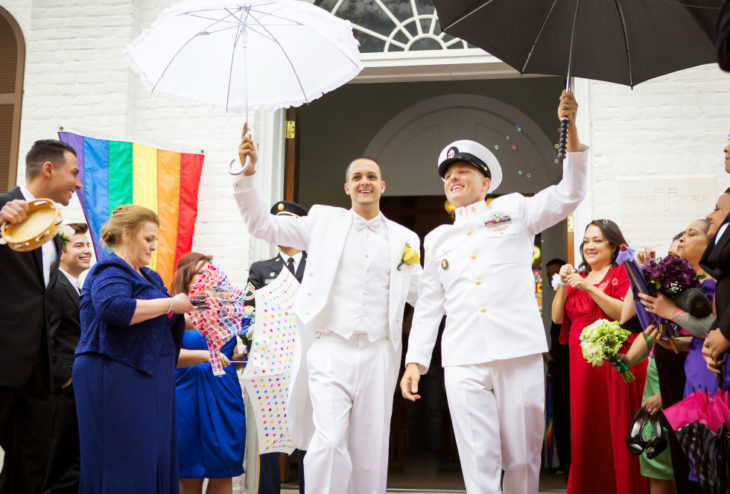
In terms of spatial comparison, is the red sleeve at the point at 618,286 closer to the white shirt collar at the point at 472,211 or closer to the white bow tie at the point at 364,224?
the white shirt collar at the point at 472,211

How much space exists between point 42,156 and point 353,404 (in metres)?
2.11

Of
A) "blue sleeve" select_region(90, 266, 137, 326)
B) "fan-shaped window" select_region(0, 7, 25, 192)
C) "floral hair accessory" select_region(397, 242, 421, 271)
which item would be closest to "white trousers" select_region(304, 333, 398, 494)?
"floral hair accessory" select_region(397, 242, 421, 271)

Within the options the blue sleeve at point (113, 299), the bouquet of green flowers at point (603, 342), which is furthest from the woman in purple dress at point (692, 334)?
the blue sleeve at point (113, 299)

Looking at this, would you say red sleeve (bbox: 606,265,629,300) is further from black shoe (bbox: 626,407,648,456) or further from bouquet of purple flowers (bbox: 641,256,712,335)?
bouquet of purple flowers (bbox: 641,256,712,335)

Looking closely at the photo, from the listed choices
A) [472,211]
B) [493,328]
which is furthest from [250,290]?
[493,328]

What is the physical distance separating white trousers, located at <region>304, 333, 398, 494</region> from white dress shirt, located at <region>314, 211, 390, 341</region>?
8 centimetres

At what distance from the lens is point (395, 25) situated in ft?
22.7

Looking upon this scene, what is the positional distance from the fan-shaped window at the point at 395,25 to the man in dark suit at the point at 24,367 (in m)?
3.88

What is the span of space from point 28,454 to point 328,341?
63.6 inches

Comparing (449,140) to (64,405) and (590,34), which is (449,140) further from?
(64,405)

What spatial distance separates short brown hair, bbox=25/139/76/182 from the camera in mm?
3992

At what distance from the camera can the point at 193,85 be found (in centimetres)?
423

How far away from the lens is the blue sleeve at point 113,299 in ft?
12.5

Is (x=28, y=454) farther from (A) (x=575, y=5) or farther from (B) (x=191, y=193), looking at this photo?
(A) (x=575, y=5)
